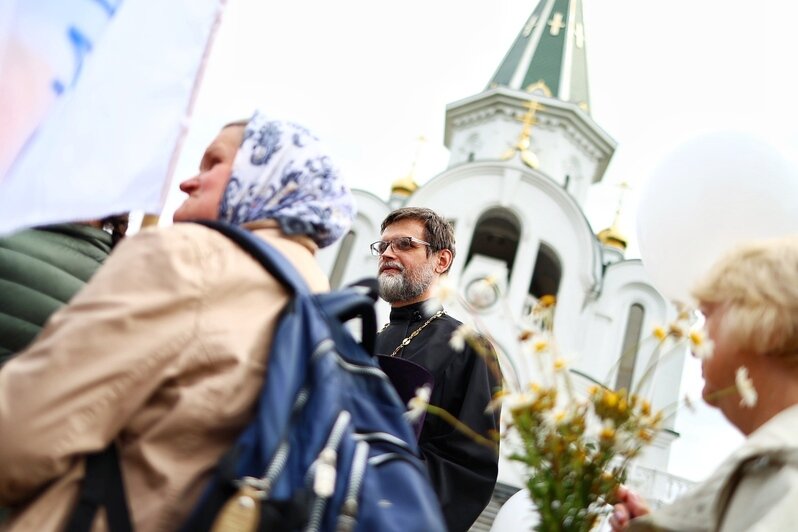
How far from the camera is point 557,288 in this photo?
2319 centimetres

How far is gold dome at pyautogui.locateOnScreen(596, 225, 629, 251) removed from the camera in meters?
24.6

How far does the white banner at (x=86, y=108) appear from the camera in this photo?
2066 millimetres

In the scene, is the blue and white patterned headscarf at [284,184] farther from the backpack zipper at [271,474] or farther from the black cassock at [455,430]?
the black cassock at [455,430]

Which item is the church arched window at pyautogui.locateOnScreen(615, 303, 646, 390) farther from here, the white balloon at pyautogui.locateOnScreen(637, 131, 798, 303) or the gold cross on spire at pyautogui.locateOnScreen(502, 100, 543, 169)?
the white balloon at pyautogui.locateOnScreen(637, 131, 798, 303)

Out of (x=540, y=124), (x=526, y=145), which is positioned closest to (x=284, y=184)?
(x=526, y=145)

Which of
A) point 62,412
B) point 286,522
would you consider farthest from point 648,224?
point 62,412

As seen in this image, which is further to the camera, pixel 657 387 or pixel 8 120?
pixel 657 387

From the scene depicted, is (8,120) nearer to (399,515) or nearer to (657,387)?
(399,515)

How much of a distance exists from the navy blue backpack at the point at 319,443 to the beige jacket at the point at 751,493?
65cm

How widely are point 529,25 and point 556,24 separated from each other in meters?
1.08

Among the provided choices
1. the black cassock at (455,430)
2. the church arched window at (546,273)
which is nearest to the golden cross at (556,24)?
the church arched window at (546,273)

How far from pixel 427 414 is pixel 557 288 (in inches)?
816

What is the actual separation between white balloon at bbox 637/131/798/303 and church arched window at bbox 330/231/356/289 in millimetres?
18341

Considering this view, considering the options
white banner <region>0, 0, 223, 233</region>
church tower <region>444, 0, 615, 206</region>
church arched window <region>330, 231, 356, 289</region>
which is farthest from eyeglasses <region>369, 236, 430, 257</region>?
church tower <region>444, 0, 615, 206</region>
